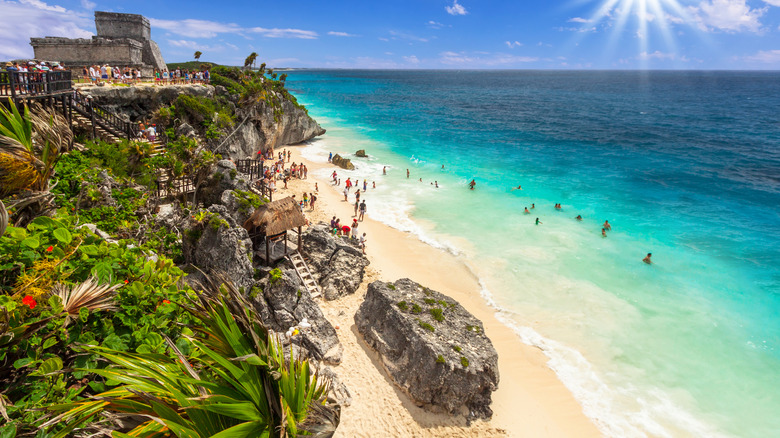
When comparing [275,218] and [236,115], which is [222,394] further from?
[236,115]

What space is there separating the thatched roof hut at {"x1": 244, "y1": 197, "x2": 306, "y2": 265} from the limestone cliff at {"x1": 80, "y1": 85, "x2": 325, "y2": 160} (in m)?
12.4

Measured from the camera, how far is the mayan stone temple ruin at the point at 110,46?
2642cm

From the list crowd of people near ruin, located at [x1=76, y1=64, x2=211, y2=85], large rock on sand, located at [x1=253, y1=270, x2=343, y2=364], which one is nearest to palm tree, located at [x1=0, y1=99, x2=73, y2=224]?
large rock on sand, located at [x1=253, y1=270, x2=343, y2=364]

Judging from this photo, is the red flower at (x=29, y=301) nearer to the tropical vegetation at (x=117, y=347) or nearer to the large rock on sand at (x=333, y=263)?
the tropical vegetation at (x=117, y=347)

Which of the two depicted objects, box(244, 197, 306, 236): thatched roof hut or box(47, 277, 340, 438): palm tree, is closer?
box(47, 277, 340, 438): palm tree

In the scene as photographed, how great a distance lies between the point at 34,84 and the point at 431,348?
17414mm

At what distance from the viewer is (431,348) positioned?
12.3 m

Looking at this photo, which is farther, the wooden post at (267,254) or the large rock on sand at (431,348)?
the wooden post at (267,254)

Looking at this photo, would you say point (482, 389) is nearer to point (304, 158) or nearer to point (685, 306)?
point (685, 306)

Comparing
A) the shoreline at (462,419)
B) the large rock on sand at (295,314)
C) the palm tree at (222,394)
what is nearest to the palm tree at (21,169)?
the palm tree at (222,394)

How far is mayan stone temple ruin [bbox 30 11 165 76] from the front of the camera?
26422 mm

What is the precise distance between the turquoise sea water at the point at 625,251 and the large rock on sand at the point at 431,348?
166 inches

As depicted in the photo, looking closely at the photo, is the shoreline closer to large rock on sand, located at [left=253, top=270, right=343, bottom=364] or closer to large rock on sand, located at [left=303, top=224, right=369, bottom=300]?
large rock on sand, located at [left=303, top=224, right=369, bottom=300]

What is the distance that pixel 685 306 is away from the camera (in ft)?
63.5
